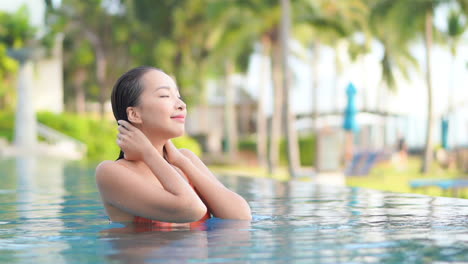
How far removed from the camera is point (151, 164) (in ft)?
14.3

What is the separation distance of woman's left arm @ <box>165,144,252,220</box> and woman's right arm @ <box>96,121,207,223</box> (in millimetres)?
255

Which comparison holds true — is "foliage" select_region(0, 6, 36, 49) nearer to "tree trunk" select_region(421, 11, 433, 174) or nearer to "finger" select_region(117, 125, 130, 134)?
"tree trunk" select_region(421, 11, 433, 174)

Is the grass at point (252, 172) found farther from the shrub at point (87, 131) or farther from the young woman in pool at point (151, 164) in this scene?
the young woman in pool at point (151, 164)

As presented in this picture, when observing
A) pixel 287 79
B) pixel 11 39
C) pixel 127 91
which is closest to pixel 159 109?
pixel 127 91

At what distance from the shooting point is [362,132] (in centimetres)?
5881

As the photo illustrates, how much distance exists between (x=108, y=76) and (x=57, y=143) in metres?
22.4

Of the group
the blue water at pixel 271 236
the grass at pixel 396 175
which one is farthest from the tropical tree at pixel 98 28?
the blue water at pixel 271 236

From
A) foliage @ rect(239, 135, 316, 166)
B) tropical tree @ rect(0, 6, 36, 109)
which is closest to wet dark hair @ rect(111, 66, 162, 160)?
tropical tree @ rect(0, 6, 36, 109)

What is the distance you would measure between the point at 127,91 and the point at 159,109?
24 cm

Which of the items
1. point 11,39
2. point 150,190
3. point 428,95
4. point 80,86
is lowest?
point 150,190

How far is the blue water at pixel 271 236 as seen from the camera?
3.59m

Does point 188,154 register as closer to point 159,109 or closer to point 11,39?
point 159,109

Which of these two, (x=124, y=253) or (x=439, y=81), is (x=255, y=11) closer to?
(x=124, y=253)

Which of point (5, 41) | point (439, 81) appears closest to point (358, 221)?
point (5, 41)
